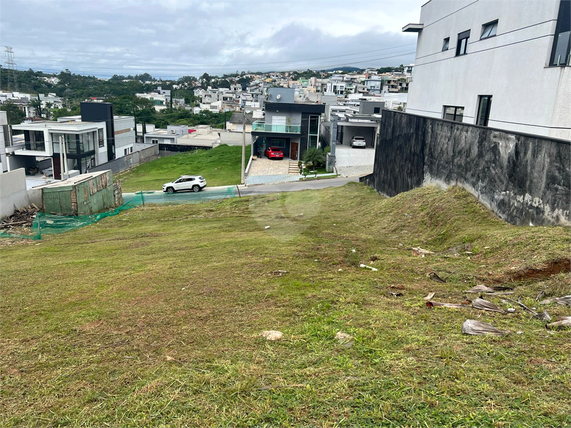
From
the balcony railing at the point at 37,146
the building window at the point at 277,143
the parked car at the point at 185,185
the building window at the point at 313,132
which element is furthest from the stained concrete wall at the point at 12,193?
the balcony railing at the point at 37,146

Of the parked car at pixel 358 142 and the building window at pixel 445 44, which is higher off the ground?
the building window at pixel 445 44

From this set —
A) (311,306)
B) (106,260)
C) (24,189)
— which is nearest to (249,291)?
(311,306)

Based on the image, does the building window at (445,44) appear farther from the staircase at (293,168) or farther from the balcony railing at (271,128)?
the balcony railing at (271,128)

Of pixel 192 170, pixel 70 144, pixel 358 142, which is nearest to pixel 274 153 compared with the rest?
pixel 358 142

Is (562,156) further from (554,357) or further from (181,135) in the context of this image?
(181,135)

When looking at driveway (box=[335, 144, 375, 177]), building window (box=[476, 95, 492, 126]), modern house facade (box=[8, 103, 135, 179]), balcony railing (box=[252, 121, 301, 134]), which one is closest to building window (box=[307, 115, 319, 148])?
balcony railing (box=[252, 121, 301, 134])

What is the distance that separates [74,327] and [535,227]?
362 inches

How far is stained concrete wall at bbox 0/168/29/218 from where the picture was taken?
62.1 feet

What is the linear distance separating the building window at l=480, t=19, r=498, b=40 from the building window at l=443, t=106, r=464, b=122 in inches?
126

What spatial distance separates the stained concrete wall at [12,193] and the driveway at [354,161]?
22737mm

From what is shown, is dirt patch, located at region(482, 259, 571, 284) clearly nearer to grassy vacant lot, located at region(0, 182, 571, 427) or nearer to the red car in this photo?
grassy vacant lot, located at region(0, 182, 571, 427)

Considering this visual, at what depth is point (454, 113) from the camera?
20141mm

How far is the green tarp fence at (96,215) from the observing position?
17866 millimetres

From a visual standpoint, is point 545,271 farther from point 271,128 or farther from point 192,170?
point 192,170
